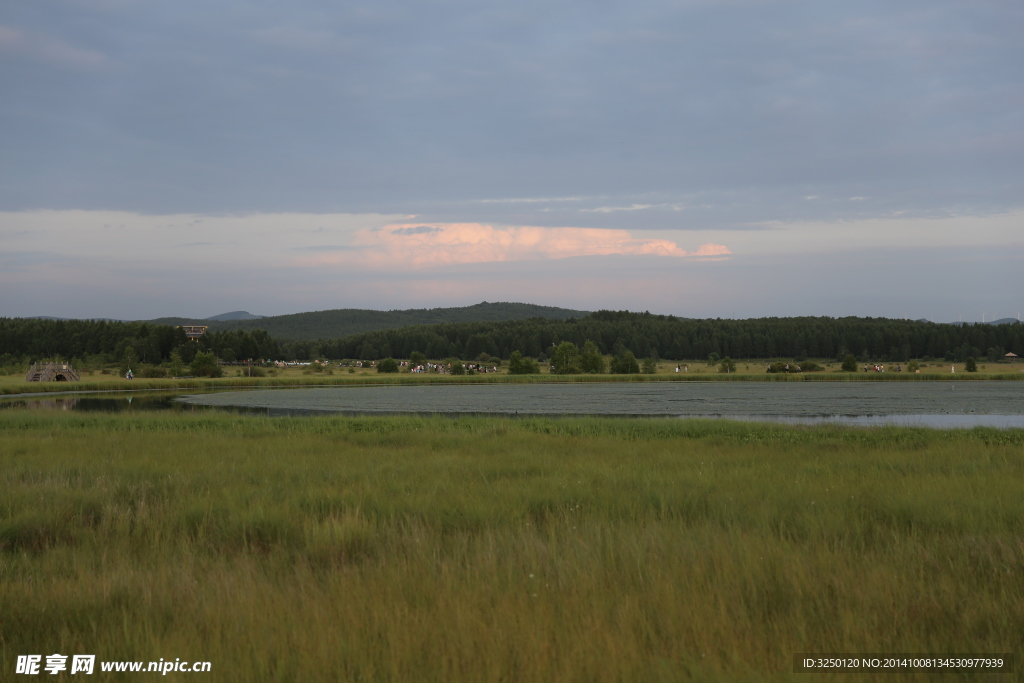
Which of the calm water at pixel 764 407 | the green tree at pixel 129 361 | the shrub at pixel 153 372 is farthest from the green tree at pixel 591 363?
the green tree at pixel 129 361

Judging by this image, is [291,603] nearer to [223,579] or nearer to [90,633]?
[223,579]

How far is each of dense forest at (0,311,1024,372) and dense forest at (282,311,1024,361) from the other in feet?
0.75

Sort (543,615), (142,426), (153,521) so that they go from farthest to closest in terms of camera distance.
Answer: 1. (142,426)
2. (153,521)
3. (543,615)

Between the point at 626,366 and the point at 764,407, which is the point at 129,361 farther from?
the point at 764,407

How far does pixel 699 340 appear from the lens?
15438 centimetres

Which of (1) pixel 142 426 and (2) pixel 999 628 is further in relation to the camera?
(1) pixel 142 426

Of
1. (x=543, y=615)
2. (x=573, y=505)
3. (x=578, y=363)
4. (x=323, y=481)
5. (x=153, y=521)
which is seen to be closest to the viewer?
(x=543, y=615)

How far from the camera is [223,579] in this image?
5367 millimetres

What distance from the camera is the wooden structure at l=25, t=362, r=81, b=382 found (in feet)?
227

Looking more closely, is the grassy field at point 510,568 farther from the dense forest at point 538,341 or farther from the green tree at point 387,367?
the dense forest at point 538,341

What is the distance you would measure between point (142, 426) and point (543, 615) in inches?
999

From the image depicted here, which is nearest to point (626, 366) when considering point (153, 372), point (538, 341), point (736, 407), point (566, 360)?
point (566, 360)

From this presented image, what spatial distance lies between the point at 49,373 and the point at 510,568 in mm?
80892

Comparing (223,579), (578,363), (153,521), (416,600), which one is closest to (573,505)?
(416,600)
